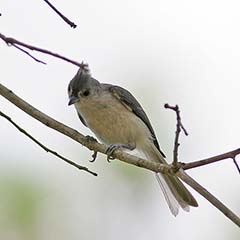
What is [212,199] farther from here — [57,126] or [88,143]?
[88,143]

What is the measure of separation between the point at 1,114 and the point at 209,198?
31.6 inches

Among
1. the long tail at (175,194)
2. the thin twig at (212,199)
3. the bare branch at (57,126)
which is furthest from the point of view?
the long tail at (175,194)

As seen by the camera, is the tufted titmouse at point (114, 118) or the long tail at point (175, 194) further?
the tufted titmouse at point (114, 118)

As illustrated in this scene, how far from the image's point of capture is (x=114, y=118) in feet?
13.9

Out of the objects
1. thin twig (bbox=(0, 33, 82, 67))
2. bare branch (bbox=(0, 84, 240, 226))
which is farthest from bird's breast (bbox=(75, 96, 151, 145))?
thin twig (bbox=(0, 33, 82, 67))

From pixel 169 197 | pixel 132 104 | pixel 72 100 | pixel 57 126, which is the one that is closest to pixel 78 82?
pixel 72 100

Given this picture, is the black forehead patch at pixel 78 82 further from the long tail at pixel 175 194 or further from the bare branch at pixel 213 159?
the bare branch at pixel 213 159

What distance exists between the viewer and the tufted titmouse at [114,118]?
414 cm

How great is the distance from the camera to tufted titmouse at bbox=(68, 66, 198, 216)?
4145mm

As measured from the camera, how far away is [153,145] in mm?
4395

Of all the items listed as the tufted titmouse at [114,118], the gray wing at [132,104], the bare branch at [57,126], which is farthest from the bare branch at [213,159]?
the gray wing at [132,104]

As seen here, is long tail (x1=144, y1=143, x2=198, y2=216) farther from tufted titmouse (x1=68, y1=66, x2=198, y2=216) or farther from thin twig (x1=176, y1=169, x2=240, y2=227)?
thin twig (x1=176, y1=169, x2=240, y2=227)

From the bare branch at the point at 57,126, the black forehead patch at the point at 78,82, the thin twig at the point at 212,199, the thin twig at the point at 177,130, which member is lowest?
the thin twig at the point at 212,199

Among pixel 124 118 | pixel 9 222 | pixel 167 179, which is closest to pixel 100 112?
pixel 124 118
